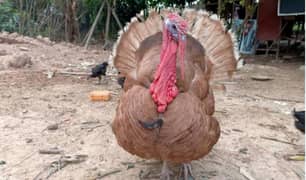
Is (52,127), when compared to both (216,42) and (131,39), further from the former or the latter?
(216,42)

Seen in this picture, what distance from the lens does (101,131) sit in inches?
198

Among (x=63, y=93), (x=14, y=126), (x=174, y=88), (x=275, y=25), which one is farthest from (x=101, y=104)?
(x=275, y=25)

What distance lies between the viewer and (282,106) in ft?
21.3

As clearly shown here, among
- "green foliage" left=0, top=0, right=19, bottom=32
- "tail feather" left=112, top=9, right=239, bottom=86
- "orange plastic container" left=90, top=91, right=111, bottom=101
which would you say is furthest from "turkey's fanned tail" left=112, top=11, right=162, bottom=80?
"green foliage" left=0, top=0, right=19, bottom=32

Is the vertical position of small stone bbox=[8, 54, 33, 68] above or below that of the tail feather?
below

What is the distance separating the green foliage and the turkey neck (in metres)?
Result: 11.9

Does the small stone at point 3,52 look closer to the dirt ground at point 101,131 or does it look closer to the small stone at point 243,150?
the dirt ground at point 101,131

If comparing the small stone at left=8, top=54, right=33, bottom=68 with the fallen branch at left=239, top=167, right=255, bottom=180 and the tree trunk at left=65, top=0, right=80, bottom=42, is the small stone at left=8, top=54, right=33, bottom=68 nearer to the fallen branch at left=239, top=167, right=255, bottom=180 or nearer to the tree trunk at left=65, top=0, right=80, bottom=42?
the tree trunk at left=65, top=0, right=80, bottom=42

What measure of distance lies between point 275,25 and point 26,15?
26.5 ft

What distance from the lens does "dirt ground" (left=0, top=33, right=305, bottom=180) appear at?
3.98 metres

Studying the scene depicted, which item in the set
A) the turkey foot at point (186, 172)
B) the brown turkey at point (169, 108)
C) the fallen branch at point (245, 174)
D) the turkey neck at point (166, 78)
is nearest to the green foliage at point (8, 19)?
the brown turkey at point (169, 108)

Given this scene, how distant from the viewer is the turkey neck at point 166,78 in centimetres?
298

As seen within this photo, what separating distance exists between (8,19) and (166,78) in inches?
485

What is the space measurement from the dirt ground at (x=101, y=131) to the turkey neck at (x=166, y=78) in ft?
3.90
